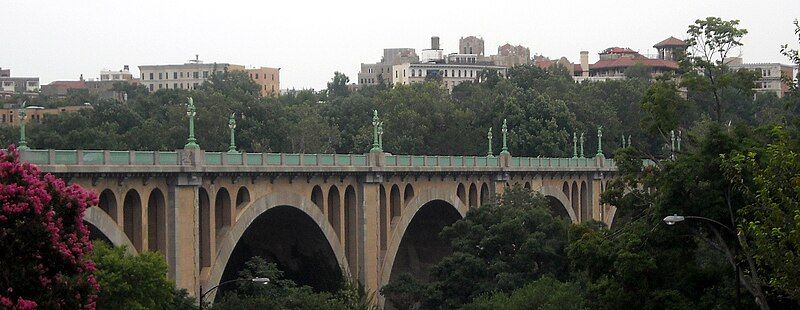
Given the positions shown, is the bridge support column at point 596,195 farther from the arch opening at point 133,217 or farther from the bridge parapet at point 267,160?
the arch opening at point 133,217

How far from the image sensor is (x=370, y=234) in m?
70.4

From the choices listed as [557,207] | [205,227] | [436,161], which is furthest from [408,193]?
[557,207]

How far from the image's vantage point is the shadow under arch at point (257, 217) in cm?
5747

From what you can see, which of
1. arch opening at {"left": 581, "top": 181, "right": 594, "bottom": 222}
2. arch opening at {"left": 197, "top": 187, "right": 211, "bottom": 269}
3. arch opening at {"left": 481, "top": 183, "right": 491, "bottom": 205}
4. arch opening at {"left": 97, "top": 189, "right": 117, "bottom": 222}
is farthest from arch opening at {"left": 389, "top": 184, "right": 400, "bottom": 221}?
arch opening at {"left": 581, "top": 181, "right": 594, "bottom": 222}

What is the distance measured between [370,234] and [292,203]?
783 centimetres

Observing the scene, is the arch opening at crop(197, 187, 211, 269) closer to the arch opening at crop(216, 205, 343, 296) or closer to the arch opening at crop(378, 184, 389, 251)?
the arch opening at crop(216, 205, 343, 296)

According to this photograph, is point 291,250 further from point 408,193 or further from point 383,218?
point 408,193

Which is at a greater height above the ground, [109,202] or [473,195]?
[109,202]

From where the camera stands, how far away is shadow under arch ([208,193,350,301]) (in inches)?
2263

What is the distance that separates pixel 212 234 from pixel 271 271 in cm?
500

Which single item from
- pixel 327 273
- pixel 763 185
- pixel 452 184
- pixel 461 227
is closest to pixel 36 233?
pixel 763 185

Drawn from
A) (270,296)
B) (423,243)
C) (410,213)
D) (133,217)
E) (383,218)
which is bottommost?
(270,296)

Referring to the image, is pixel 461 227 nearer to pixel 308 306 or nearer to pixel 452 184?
pixel 452 184

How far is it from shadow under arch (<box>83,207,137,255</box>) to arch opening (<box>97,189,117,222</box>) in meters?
0.75
